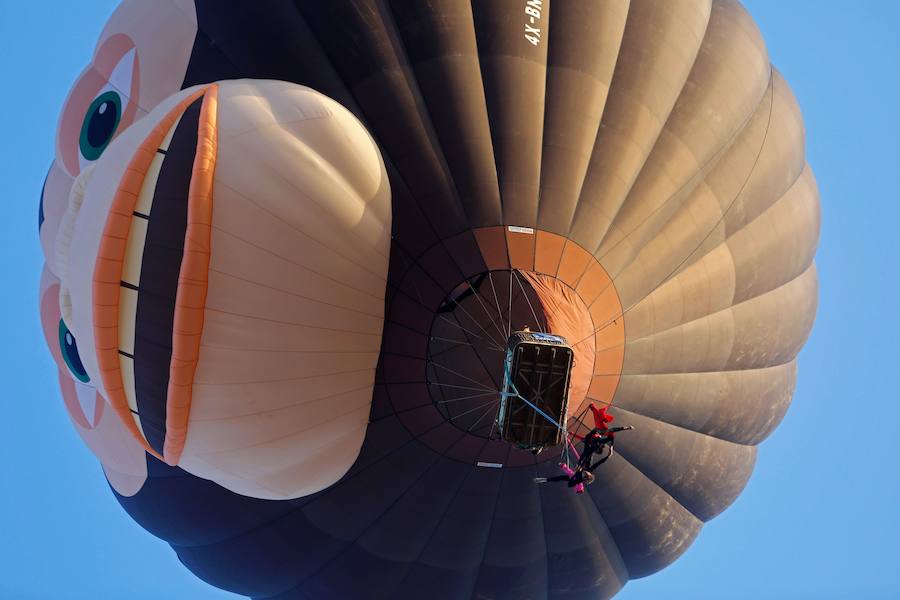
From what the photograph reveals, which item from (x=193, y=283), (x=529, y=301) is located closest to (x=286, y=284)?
(x=193, y=283)

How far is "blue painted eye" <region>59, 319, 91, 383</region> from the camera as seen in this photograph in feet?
29.9

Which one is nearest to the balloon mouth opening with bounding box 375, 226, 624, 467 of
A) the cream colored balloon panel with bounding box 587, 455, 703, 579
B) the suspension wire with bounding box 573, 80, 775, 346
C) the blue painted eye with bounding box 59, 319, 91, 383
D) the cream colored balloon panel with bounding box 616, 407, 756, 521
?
the suspension wire with bounding box 573, 80, 775, 346

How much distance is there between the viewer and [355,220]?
6.41 m

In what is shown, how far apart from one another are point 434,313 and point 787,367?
5645 millimetres

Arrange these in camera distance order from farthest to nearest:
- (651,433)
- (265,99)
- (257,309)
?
(651,433), (265,99), (257,309)

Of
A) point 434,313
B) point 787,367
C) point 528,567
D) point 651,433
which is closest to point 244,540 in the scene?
point 528,567

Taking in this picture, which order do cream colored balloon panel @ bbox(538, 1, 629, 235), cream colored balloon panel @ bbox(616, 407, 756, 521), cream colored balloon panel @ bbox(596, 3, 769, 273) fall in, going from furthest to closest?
cream colored balloon panel @ bbox(616, 407, 756, 521)
cream colored balloon panel @ bbox(596, 3, 769, 273)
cream colored balloon panel @ bbox(538, 1, 629, 235)

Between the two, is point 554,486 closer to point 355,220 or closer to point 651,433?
point 651,433

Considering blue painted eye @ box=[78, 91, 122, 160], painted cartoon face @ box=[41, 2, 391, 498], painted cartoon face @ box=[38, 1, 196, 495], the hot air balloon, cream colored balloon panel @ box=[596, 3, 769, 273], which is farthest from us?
blue painted eye @ box=[78, 91, 122, 160]

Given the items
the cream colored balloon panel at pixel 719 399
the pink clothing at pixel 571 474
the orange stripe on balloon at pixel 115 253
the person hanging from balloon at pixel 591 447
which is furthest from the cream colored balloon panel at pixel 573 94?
the orange stripe on balloon at pixel 115 253

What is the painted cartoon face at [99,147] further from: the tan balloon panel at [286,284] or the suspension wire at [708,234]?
the suspension wire at [708,234]

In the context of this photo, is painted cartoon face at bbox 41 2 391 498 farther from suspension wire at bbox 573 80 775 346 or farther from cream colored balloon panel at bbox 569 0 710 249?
suspension wire at bbox 573 80 775 346

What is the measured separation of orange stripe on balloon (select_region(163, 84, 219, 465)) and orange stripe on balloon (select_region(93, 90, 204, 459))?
42 cm

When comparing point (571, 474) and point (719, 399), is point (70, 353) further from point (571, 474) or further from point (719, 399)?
point (719, 399)
